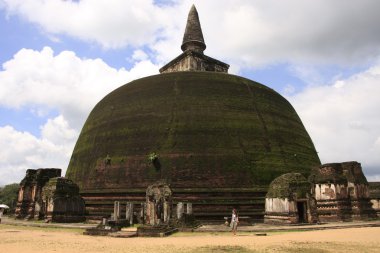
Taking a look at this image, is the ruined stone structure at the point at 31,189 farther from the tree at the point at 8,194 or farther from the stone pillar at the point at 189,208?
the tree at the point at 8,194

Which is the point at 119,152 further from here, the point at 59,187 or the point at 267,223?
the point at 267,223

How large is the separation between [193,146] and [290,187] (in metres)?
6.34

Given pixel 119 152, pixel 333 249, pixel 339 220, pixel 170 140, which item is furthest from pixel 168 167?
pixel 333 249

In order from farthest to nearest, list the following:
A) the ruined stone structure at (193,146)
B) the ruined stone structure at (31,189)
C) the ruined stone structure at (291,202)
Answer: the ruined stone structure at (31,189) → the ruined stone structure at (193,146) → the ruined stone structure at (291,202)

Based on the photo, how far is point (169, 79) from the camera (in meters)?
26.9

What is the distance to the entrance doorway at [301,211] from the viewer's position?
20141mm

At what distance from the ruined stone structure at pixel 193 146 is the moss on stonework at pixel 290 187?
1.39 meters

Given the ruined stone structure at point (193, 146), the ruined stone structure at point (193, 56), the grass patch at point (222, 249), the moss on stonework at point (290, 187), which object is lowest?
the grass patch at point (222, 249)

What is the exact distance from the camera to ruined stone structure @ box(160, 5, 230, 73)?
35031 millimetres

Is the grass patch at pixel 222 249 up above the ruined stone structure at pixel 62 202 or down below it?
below

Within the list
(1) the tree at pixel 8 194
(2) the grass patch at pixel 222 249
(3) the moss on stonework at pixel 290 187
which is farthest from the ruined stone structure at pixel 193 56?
(1) the tree at pixel 8 194

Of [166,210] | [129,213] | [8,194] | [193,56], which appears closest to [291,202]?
[166,210]

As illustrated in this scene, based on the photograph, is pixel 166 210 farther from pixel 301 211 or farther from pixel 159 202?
pixel 301 211

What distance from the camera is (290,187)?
1997 cm
